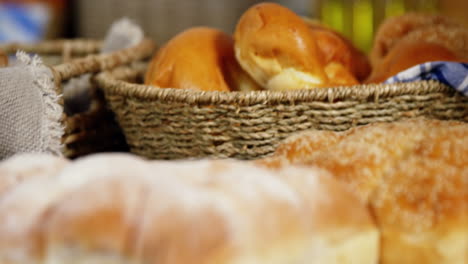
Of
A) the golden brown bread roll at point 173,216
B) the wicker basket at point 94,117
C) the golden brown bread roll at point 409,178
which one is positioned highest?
the golden brown bread roll at point 173,216

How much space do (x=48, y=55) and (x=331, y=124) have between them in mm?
1062

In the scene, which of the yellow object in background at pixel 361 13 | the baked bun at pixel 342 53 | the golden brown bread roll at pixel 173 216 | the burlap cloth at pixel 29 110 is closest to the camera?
the golden brown bread roll at pixel 173 216

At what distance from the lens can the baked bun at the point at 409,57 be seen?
0.87m

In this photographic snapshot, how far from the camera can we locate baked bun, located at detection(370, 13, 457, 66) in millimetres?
1012

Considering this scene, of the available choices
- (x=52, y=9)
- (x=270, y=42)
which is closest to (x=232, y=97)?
(x=270, y=42)

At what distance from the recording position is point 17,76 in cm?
79

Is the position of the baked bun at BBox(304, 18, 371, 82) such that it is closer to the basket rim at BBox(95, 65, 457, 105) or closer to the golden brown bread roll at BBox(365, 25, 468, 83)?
the golden brown bread roll at BBox(365, 25, 468, 83)

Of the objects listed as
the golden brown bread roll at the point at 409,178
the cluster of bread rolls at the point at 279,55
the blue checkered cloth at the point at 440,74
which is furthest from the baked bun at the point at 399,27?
the golden brown bread roll at the point at 409,178

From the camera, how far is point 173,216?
391mm

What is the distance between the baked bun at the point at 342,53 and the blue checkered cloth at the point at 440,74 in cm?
15

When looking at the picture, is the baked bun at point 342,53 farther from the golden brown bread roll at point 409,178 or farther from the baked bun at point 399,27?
the golden brown bread roll at point 409,178

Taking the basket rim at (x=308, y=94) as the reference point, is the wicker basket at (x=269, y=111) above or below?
below

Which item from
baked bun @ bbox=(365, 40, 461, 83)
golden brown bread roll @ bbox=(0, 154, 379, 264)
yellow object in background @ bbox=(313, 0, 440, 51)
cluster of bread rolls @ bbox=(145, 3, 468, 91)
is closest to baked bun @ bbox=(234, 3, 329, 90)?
cluster of bread rolls @ bbox=(145, 3, 468, 91)

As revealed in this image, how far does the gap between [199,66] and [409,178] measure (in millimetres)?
485
